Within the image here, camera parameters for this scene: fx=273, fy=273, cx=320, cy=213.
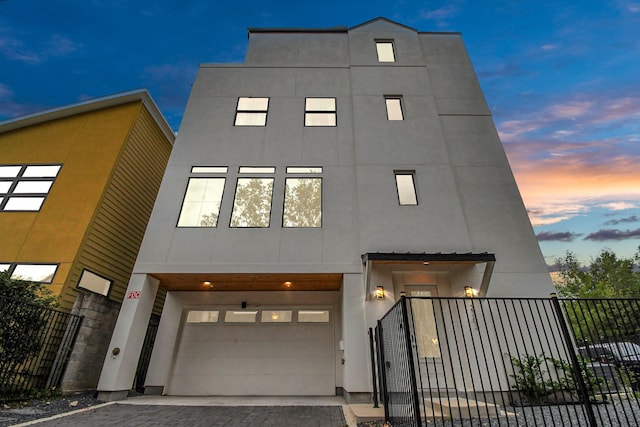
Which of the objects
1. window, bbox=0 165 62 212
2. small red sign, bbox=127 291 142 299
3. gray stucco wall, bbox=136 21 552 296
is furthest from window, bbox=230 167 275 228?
window, bbox=0 165 62 212

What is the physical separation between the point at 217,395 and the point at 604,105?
16.3 meters

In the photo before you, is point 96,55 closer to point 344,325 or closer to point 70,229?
point 70,229

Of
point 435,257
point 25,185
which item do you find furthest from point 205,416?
point 25,185

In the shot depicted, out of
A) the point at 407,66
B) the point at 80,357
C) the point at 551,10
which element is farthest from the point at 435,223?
the point at 551,10

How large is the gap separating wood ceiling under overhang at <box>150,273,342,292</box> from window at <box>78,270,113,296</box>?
162 centimetres

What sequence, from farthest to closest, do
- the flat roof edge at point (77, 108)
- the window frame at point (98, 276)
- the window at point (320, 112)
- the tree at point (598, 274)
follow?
the tree at point (598, 274)
the window at point (320, 112)
the flat roof edge at point (77, 108)
the window frame at point (98, 276)

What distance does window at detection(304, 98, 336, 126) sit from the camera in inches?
346

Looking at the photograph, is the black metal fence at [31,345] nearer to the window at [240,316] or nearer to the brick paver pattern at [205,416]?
the brick paver pattern at [205,416]

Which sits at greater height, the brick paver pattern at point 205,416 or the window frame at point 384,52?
the window frame at point 384,52

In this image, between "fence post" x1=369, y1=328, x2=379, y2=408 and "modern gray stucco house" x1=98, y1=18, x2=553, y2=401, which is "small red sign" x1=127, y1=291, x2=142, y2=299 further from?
"fence post" x1=369, y1=328, x2=379, y2=408

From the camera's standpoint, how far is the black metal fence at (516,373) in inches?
124

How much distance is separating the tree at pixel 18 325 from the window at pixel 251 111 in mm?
6489

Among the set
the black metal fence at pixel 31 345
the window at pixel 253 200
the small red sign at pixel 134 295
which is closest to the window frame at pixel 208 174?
the window at pixel 253 200

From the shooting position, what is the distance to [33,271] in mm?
6656
